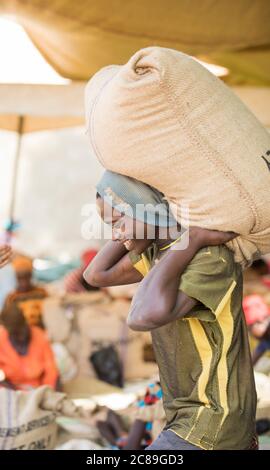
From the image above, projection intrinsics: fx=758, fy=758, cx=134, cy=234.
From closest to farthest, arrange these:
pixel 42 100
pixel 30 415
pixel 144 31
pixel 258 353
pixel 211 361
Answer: pixel 211 361 < pixel 30 415 < pixel 144 31 < pixel 42 100 < pixel 258 353

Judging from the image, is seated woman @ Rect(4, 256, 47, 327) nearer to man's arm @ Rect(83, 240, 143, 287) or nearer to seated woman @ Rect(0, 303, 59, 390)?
seated woman @ Rect(0, 303, 59, 390)

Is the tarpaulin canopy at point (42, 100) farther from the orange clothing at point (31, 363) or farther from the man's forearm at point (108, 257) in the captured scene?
the man's forearm at point (108, 257)

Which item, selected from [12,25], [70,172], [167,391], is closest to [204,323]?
[167,391]

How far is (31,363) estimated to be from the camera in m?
5.61

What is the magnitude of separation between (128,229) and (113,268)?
41 cm

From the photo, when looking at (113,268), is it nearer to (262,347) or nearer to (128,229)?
(128,229)

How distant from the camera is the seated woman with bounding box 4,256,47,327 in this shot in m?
6.45

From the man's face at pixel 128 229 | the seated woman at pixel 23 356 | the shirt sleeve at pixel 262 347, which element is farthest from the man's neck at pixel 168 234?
the shirt sleeve at pixel 262 347

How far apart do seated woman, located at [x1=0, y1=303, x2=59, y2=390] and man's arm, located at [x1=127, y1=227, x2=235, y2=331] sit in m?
3.40

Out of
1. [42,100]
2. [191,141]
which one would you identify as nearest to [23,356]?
[42,100]

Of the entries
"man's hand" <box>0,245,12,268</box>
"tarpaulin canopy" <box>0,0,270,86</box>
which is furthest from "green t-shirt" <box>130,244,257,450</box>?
"tarpaulin canopy" <box>0,0,270,86</box>
